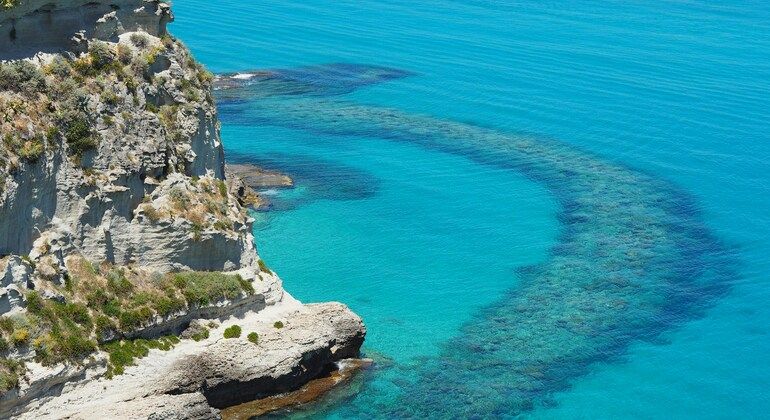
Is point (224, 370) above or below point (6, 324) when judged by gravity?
below

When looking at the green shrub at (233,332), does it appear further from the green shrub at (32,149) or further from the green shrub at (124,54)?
the green shrub at (124,54)

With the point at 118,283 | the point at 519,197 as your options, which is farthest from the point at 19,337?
the point at 519,197

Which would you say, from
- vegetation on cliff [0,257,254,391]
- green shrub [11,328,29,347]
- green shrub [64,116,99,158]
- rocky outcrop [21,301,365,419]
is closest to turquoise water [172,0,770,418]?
rocky outcrop [21,301,365,419]

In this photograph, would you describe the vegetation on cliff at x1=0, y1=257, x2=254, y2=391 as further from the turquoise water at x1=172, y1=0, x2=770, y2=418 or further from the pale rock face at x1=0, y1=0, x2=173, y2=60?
the pale rock face at x1=0, y1=0, x2=173, y2=60

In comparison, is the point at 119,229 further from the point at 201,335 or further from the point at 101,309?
the point at 201,335

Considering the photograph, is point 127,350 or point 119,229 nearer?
point 127,350

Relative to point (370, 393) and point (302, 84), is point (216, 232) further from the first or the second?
point (302, 84)
